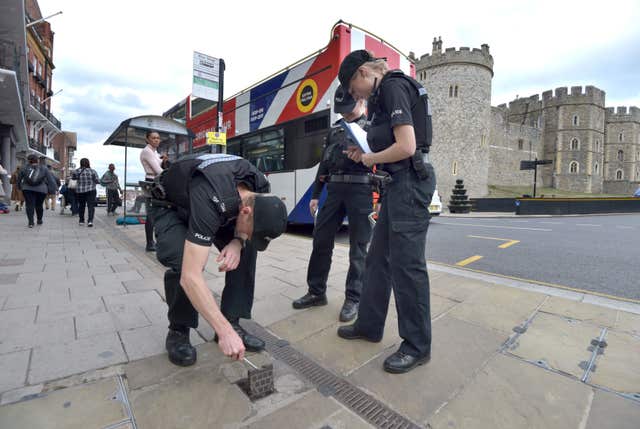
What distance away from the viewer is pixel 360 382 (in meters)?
1.74

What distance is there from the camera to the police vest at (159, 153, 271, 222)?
1.49 meters

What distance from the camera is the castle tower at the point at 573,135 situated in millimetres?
49438

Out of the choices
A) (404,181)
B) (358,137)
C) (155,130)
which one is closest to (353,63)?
(358,137)

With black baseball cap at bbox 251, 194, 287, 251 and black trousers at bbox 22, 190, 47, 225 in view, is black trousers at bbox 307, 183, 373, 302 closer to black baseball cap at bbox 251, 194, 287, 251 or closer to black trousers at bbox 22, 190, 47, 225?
black baseball cap at bbox 251, 194, 287, 251

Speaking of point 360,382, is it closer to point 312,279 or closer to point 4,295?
point 312,279

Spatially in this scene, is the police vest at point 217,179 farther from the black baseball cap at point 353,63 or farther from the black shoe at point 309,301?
the black shoe at point 309,301

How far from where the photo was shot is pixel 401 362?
1838mm

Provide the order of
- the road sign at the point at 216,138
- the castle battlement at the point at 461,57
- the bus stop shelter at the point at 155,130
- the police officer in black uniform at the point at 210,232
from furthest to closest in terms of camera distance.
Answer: the castle battlement at the point at 461,57 → the bus stop shelter at the point at 155,130 → the road sign at the point at 216,138 → the police officer in black uniform at the point at 210,232

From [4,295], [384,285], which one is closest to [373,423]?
[384,285]

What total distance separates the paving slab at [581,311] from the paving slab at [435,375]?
0.87 m

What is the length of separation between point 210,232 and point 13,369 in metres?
1.46

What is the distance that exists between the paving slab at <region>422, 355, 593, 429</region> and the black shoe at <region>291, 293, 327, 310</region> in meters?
1.40

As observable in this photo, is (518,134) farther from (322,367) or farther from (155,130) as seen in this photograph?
(322,367)

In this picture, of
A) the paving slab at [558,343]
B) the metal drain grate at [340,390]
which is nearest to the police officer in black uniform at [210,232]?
the metal drain grate at [340,390]
